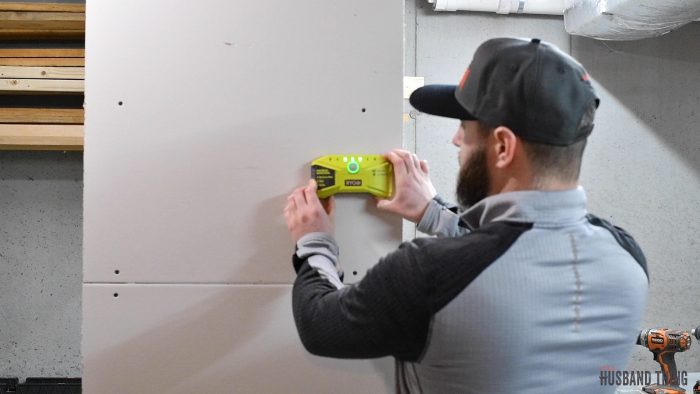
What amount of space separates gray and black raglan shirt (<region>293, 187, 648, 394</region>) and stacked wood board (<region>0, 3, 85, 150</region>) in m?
2.03

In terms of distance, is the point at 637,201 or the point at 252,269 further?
the point at 637,201

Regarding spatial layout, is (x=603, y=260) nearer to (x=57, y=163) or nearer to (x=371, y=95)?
(x=371, y=95)

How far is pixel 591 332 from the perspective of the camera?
0.85 m

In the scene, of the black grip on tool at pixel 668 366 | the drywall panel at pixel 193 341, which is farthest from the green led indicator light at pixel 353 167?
the black grip on tool at pixel 668 366

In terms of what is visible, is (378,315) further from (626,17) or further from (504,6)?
(504,6)

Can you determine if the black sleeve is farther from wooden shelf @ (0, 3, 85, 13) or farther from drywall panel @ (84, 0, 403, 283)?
wooden shelf @ (0, 3, 85, 13)

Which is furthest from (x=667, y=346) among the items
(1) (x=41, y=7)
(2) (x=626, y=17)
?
(1) (x=41, y=7)

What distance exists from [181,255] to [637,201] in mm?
2721

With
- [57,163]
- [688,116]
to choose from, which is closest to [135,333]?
[57,163]

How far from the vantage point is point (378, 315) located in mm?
827

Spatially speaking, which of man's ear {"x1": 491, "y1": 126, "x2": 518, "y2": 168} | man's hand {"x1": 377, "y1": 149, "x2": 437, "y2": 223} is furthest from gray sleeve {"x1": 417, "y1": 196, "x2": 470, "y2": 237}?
man's ear {"x1": 491, "y1": 126, "x2": 518, "y2": 168}

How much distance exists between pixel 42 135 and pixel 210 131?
1.62 metres

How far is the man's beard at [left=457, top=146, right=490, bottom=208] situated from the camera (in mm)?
939

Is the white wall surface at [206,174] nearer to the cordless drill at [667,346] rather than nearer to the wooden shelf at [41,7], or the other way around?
the wooden shelf at [41,7]
